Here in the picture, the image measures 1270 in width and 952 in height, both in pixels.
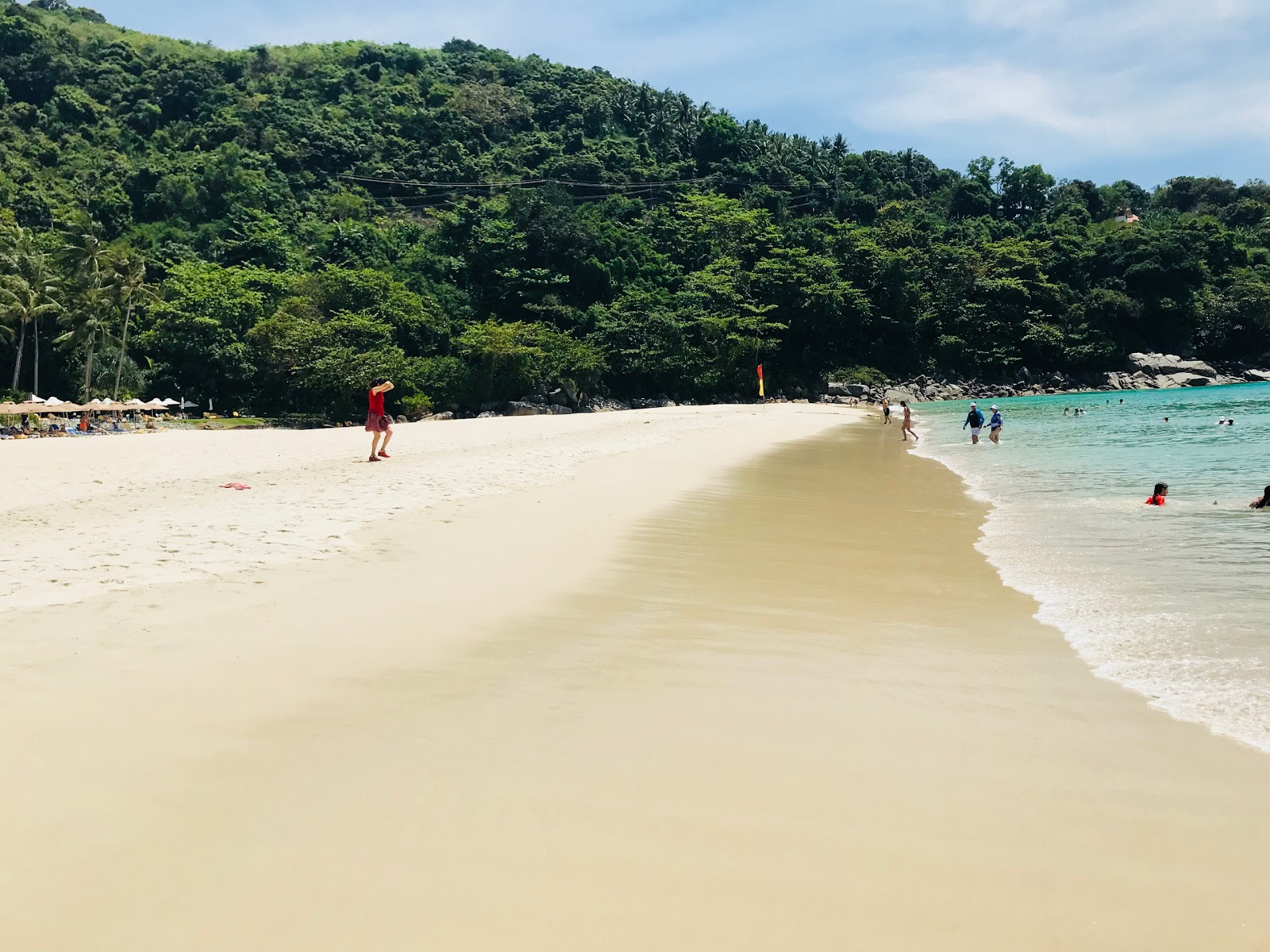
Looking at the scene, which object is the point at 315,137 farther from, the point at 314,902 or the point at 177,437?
the point at 314,902

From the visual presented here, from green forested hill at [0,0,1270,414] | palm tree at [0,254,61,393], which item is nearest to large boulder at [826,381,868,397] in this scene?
green forested hill at [0,0,1270,414]

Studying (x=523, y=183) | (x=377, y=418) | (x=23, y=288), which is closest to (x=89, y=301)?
(x=23, y=288)

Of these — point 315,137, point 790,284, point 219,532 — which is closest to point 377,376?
point 219,532

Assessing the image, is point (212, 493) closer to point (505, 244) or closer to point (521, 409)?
point (521, 409)

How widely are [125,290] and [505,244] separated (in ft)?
80.7

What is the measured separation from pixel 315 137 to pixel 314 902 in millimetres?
104692

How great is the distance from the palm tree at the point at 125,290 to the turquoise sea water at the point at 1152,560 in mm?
41300

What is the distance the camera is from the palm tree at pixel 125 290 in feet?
147

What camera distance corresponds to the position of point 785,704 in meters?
4.30

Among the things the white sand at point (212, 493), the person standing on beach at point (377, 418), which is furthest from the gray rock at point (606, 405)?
the person standing on beach at point (377, 418)

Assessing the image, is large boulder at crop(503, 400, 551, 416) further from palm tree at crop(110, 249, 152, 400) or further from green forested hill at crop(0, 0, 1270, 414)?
palm tree at crop(110, 249, 152, 400)

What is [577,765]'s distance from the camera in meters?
3.57

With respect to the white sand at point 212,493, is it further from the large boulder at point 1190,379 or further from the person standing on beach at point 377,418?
the large boulder at point 1190,379

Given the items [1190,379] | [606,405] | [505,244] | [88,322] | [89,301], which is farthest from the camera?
[1190,379]
